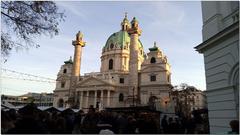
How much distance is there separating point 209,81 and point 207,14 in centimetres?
353

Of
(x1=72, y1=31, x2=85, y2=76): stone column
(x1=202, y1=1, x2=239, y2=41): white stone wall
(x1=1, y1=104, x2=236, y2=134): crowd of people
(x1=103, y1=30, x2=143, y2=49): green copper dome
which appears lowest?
(x1=1, y1=104, x2=236, y2=134): crowd of people

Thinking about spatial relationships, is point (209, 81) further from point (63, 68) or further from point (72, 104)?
point (63, 68)

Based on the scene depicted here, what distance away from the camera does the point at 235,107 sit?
9.50m

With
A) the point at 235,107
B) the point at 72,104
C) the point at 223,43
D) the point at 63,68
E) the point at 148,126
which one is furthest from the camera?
the point at 63,68

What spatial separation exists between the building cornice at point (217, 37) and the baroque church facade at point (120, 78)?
1369 inches

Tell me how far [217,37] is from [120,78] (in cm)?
4952

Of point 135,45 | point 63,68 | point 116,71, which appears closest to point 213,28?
point 135,45

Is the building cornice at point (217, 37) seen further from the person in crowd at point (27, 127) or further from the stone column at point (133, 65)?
the stone column at point (133, 65)

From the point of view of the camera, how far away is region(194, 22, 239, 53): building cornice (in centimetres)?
934

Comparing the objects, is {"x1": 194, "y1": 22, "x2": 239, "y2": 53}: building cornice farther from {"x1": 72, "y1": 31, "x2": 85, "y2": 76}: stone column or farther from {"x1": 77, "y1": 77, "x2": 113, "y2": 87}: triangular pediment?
{"x1": 72, "y1": 31, "x2": 85, "y2": 76}: stone column

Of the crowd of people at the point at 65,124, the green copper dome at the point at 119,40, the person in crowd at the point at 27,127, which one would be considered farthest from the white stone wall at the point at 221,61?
the green copper dome at the point at 119,40

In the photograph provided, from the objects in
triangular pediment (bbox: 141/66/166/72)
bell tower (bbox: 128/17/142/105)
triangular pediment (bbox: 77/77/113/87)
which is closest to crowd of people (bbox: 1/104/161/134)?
bell tower (bbox: 128/17/142/105)

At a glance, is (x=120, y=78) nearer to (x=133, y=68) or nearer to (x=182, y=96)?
(x=133, y=68)

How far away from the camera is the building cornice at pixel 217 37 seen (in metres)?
9.34
